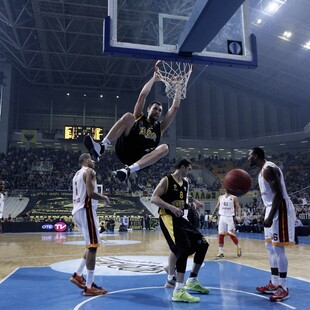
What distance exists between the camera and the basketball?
6242 mm

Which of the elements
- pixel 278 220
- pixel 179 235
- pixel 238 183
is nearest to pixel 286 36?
pixel 238 183

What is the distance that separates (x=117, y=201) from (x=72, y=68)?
13166mm

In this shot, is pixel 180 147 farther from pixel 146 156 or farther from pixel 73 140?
pixel 146 156

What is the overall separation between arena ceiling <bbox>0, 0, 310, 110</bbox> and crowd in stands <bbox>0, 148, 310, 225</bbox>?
6971 millimetres

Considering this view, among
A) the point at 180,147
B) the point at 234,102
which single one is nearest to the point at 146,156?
the point at 180,147

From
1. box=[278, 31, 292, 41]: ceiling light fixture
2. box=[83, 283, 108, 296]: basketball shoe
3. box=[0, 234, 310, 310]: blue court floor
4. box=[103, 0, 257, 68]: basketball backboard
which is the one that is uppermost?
box=[278, 31, 292, 41]: ceiling light fixture

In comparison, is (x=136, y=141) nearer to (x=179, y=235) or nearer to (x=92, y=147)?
(x=92, y=147)

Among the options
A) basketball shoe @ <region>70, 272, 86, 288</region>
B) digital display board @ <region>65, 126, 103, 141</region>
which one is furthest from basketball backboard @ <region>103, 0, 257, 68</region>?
digital display board @ <region>65, 126, 103, 141</region>

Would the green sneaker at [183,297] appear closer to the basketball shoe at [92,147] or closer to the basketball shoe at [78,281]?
the basketball shoe at [78,281]

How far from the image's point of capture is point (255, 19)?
21703 mm

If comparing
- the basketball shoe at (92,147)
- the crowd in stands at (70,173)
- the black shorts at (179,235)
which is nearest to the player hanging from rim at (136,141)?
the basketball shoe at (92,147)

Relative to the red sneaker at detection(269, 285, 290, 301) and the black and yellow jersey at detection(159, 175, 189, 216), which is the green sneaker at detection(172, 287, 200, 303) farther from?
the black and yellow jersey at detection(159, 175, 189, 216)

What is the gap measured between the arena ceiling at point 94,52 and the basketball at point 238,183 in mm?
17390

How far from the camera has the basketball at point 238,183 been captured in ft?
20.5
